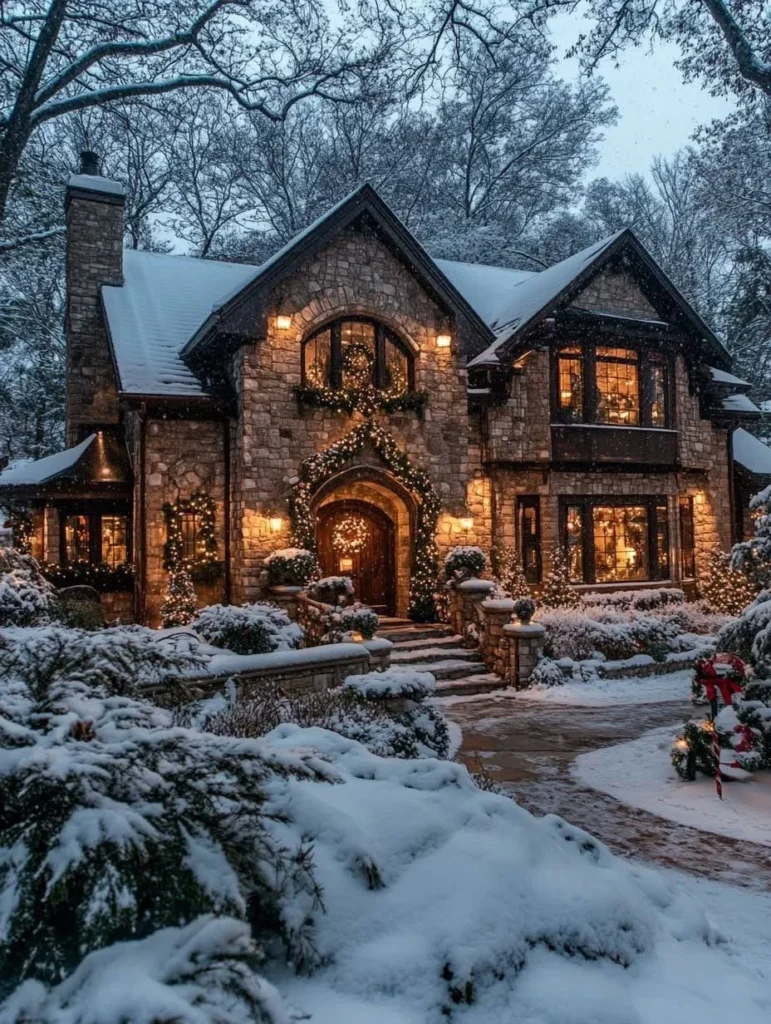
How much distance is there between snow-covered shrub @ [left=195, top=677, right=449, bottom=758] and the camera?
21.8 ft

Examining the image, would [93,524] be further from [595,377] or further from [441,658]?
[595,377]

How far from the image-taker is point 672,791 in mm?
7211

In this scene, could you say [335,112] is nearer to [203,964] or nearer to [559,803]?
[559,803]

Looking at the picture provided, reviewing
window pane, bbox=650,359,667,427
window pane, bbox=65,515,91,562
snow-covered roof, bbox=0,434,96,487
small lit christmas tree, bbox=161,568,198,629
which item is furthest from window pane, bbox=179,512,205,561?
window pane, bbox=650,359,667,427

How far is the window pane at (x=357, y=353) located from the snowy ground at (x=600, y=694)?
21.1ft

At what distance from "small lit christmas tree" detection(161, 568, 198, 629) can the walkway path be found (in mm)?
5051

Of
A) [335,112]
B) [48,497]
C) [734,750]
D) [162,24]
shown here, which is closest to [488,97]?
[335,112]

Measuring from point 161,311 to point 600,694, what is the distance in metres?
11.9

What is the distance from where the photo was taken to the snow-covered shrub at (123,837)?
253 centimetres

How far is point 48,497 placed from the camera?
46.4 feet

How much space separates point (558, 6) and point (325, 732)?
13.2 meters

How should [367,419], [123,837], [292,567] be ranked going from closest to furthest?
[123,837]
[292,567]
[367,419]

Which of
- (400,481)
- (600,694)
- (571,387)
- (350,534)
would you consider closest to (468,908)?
(600,694)

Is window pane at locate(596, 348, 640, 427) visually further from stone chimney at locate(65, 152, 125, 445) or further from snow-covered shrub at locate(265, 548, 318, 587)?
stone chimney at locate(65, 152, 125, 445)
